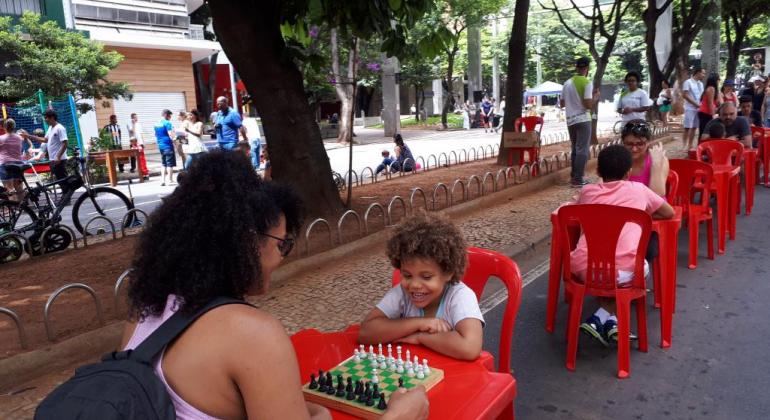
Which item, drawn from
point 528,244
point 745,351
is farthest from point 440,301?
point 528,244

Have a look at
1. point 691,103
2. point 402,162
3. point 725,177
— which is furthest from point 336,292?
point 691,103

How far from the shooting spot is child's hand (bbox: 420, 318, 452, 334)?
2.35 metres

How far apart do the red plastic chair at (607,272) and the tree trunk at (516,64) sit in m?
8.09

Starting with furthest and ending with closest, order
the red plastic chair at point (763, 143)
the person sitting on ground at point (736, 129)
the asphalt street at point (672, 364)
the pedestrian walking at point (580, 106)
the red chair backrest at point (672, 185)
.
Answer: the pedestrian walking at point (580, 106)
the red plastic chair at point (763, 143)
the person sitting on ground at point (736, 129)
the red chair backrest at point (672, 185)
the asphalt street at point (672, 364)

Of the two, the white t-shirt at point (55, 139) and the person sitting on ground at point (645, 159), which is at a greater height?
the white t-shirt at point (55, 139)

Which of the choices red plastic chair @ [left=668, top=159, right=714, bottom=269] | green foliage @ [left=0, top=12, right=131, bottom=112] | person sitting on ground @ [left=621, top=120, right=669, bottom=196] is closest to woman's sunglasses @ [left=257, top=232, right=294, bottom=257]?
person sitting on ground @ [left=621, top=120, right=669, bottom=196]

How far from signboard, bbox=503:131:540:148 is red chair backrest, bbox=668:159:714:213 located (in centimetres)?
494

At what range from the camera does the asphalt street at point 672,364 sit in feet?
10.4

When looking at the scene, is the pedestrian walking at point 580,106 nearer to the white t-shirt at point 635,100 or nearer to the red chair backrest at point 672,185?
the white t-shirt at point 635,100

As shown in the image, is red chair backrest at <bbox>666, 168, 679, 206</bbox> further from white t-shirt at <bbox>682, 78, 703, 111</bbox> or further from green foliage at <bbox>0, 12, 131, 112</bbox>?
green foliage at <bbox>0, 12, 131, 112</bbox>

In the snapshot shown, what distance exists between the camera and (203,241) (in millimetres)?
1453

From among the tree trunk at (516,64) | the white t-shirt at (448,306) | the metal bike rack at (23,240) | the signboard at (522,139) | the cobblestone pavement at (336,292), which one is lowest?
the cobblestone pavement at (336,292)

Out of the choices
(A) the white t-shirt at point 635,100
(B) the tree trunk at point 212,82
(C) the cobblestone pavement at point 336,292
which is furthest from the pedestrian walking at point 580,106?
(B) the tree trunk at point 212,82

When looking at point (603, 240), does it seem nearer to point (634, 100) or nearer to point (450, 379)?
point (450, 379)
